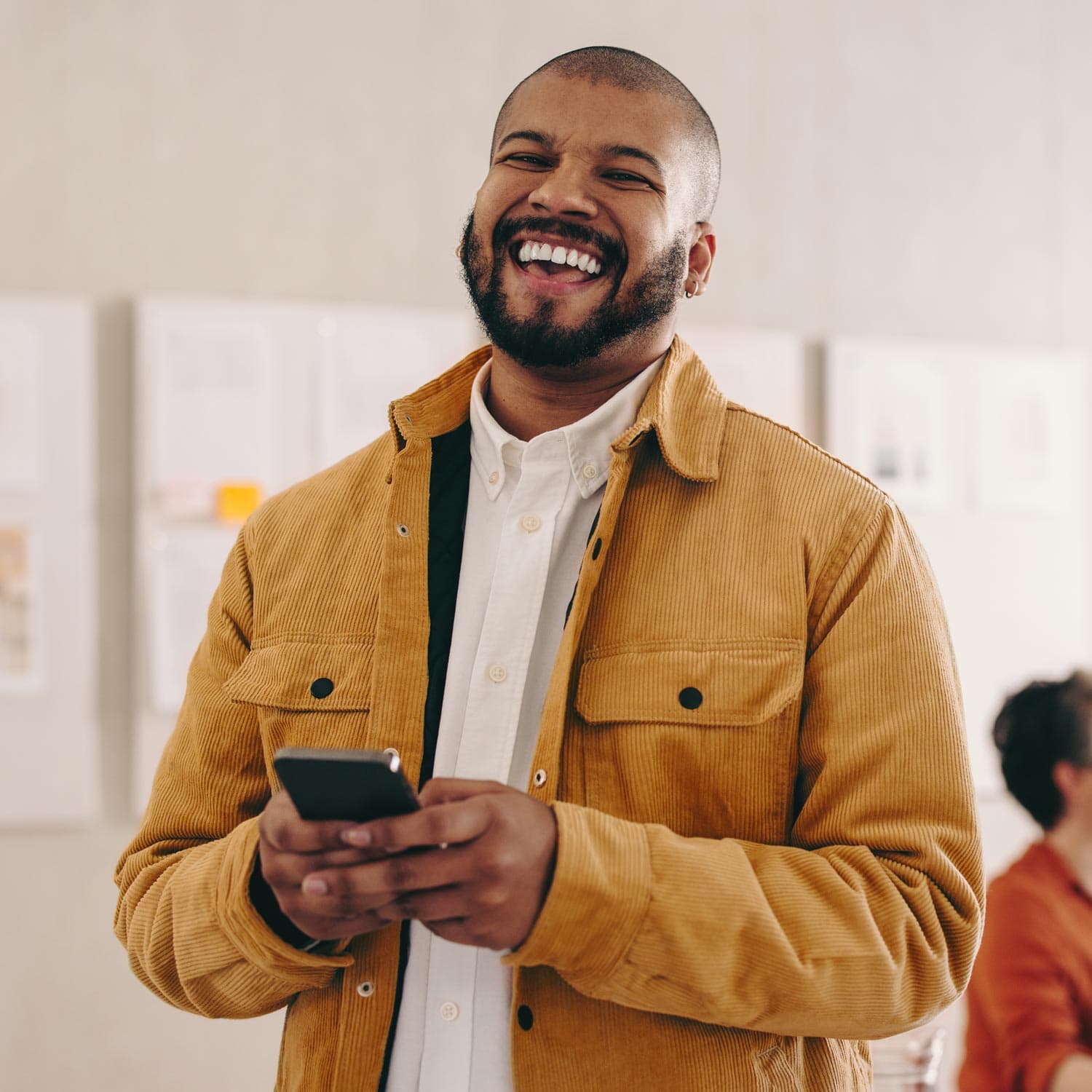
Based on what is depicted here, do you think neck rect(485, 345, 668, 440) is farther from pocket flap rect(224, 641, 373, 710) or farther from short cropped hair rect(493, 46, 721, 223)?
Answer: pocket flap rect(224, 641, 373, 710)

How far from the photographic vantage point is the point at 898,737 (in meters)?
1.10

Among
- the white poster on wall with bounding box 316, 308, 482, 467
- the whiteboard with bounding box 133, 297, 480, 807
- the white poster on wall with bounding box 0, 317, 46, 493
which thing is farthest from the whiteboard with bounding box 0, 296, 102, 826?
the white poster on wall with bounding box 316, 308, 482, 467

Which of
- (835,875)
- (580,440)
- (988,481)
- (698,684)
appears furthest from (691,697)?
(988,481)

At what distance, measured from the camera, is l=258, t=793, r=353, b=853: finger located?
3.18ft

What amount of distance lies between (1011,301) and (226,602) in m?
2.53

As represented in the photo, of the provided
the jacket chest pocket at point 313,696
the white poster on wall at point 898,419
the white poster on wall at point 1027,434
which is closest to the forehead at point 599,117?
the jacket chest pocket at point 313,696

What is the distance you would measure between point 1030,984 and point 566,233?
4.78 ft

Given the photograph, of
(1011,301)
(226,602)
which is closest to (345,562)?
(226,602)

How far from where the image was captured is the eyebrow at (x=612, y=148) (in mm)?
1341

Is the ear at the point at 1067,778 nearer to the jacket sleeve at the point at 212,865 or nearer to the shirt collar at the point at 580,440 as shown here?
the shirt collar at the point at 580,440

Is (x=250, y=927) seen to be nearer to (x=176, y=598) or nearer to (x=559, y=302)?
(x=559, y=302)

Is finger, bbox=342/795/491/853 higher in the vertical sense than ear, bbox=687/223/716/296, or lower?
lower

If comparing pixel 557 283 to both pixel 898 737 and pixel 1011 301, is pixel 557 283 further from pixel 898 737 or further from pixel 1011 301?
pixel 1011 301

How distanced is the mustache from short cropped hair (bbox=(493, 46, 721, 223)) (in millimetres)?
147
